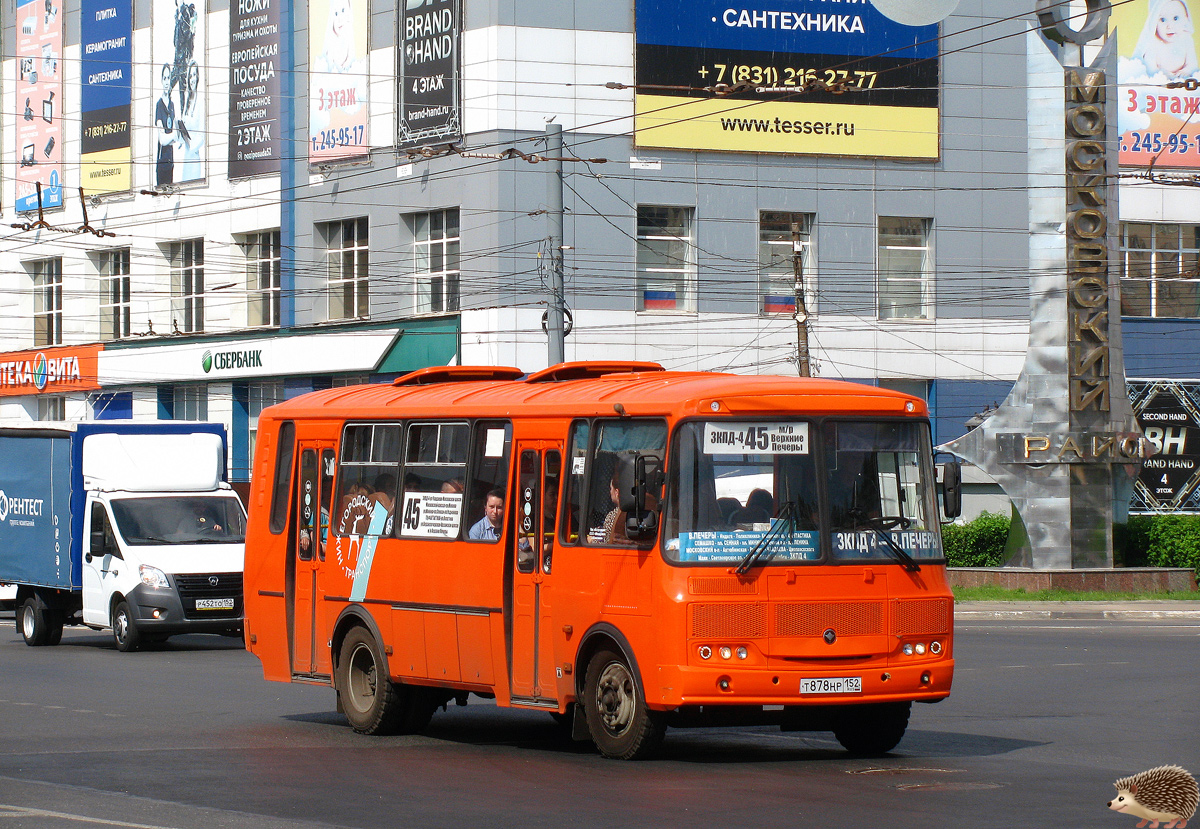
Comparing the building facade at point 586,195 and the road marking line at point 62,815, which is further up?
the building facade at point 586,195

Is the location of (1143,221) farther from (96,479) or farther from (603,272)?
(96,479)

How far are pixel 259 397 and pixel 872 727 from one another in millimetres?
45119

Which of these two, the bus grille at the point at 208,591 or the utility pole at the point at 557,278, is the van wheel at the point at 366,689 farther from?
the utility pole at the point at 557,278

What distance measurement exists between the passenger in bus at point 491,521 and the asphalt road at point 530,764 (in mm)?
1525

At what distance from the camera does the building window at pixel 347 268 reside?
171 ft

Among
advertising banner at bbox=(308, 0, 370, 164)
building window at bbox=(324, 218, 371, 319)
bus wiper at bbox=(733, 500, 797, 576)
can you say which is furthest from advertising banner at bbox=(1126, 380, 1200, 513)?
bus wiper at bbox=(733, 500, 797, 576)

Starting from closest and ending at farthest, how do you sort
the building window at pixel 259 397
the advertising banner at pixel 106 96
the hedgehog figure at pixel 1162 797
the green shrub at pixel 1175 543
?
the hedgehog figure at pixel 1162 797 < the green shrub at pixel 1175 543 < the building window at pixel 259 397 < the advertising banner at pixel 106 96

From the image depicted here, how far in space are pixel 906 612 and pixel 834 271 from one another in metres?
39.3

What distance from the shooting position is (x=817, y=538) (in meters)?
12.1

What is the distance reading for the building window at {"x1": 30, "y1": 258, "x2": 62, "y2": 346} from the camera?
6481 centimetres

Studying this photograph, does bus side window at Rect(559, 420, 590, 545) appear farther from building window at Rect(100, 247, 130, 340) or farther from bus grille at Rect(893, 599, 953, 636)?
building window at Rect(100, 247, 130, 340)

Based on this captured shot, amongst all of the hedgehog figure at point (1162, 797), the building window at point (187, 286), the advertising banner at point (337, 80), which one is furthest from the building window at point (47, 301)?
the hedgehog figure at point (1162, 797)

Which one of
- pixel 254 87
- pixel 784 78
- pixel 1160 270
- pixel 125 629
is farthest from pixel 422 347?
pixel 125 629

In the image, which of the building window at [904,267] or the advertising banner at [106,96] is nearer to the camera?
the building window at [904,267]
